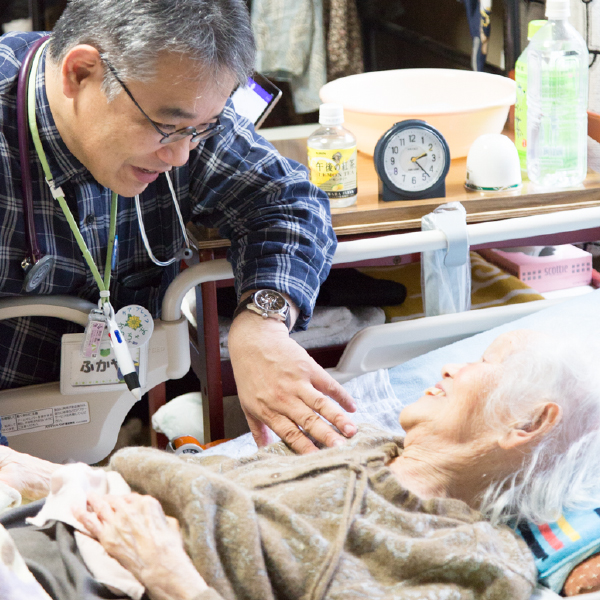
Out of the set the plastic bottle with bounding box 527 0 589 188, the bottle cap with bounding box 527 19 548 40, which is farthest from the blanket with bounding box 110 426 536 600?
the bottle cap with bounding box 527 19 548 40

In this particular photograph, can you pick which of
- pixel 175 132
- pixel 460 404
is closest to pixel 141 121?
pixel 175 132

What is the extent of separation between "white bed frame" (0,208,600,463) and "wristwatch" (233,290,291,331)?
0.31 ft

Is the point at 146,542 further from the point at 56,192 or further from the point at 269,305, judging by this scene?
the point at 56,192

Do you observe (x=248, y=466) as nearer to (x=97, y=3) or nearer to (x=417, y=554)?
(x=417, y=554)

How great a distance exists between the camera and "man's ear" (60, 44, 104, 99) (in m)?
1.31

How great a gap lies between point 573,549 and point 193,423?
0.98m

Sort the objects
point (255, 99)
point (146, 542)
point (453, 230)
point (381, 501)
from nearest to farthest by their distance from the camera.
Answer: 1. point (146, 542)
2. point (381, 501)
3. point (453, 230)
4. point (255, 99)

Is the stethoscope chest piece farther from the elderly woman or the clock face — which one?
the clock face

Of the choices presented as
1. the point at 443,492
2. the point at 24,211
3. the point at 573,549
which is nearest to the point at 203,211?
the point at 24,211

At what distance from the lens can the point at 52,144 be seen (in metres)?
1.48

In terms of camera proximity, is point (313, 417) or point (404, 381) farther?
point (404, 381)

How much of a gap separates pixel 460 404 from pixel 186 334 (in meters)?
0.60

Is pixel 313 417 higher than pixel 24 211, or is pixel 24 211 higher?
pixel 24 211

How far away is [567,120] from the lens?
6.06 ft
